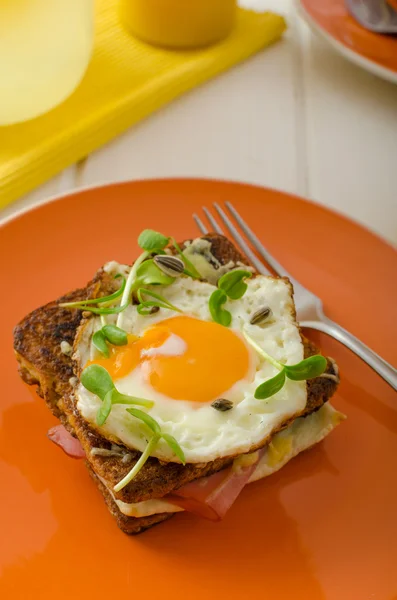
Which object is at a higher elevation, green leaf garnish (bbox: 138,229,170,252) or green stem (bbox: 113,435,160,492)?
green leaf garnish (bbox: 138,229,170,252)

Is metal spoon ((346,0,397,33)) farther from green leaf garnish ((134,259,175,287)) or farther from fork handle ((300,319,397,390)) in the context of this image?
green leaf garnish ((134,259,175,287))

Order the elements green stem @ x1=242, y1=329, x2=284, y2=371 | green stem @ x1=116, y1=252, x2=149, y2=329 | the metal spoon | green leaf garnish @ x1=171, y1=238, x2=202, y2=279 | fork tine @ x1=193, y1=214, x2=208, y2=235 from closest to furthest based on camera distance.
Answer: green stem @ x1=242, y1=329, x2=284, y2=371 → green stem @ x1=116, y1=252, x2=149, y2=329 → green leaf garnish @ x1=171, y1=238, x2=202, y2=279 → fork tine @ x1=193, y1=214, x2=208, y2=235 → the metal spoon

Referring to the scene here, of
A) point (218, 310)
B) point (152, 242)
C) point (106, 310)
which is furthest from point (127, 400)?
point (152, 242)

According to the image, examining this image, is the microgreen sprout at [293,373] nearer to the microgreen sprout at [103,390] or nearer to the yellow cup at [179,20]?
the microgreen sprout at [103,390]

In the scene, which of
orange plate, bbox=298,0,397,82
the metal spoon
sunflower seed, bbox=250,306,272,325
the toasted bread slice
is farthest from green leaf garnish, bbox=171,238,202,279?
the metal spoon

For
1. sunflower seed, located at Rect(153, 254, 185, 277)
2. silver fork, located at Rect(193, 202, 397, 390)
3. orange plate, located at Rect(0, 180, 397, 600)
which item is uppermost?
sunflower seed, located at Rect(153, 254, 185, 277)

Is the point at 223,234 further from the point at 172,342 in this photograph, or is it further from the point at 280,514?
the point at 280,514
